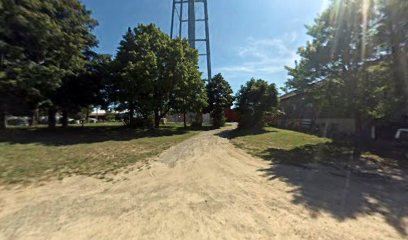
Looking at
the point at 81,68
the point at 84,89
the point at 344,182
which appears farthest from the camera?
the point at 84,89

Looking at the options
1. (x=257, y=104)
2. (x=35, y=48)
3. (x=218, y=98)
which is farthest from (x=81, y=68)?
(x=218, y=98)

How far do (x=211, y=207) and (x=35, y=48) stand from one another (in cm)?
1999

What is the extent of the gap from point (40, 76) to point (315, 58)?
17.6 m

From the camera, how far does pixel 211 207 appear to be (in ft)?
20.8

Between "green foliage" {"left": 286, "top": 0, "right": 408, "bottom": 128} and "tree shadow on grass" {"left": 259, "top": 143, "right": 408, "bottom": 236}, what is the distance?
179 inches

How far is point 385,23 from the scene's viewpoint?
47.6ft

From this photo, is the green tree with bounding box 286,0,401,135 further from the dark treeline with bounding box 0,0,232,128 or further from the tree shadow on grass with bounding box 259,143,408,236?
the dark treeline with bounding box 0,0,232,128

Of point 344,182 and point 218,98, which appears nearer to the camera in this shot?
point 344,182

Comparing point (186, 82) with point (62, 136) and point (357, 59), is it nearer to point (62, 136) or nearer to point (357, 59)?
point (62, 136)

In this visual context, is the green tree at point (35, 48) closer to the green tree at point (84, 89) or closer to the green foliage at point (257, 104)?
the green tree at point (84, 89)

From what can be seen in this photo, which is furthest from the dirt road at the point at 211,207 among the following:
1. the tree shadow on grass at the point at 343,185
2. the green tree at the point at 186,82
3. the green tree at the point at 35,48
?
the green tree at the point at 186,82

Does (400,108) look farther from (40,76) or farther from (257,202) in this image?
(40,76)

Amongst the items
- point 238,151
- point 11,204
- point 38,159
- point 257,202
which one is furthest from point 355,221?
point 38,159

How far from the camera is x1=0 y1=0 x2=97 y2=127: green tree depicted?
59.9 feet
